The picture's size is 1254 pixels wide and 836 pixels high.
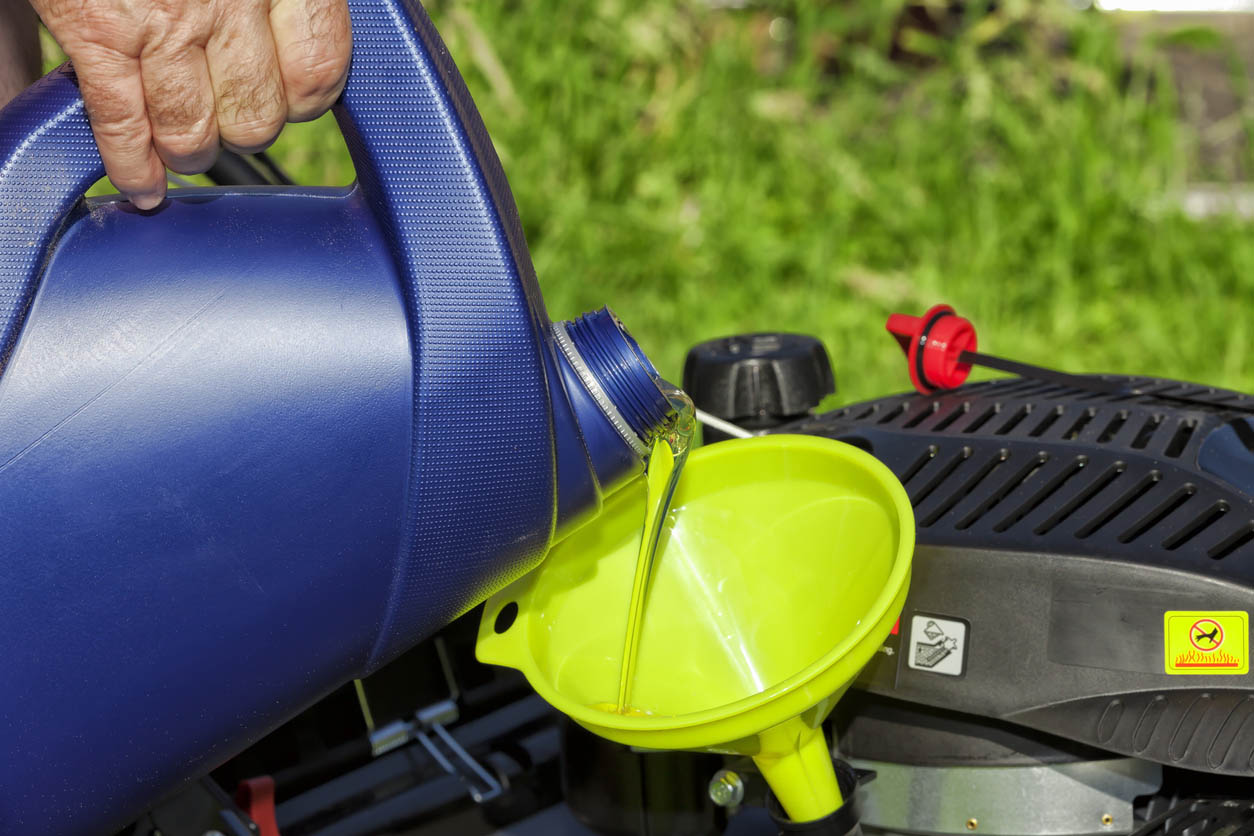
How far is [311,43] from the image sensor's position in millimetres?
822

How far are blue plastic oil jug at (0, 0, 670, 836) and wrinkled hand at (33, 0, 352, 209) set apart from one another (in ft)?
0.09

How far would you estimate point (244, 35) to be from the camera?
82cm

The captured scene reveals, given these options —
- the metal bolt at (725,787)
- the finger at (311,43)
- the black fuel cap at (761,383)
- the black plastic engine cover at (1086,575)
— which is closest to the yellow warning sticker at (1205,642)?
the black plastic engine cover at (1086,575)

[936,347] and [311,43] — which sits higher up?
[311,43]

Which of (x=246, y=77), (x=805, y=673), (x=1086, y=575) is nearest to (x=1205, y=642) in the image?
(x=1086, y=575)

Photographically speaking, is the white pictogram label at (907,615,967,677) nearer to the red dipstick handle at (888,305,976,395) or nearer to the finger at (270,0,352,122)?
the red dipstick handle at (888,305,976,395)

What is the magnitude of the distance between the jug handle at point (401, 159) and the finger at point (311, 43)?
0.6 inches

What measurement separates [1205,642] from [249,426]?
0.68m

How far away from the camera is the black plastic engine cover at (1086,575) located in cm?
95

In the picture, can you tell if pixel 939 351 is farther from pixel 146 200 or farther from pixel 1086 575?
pixel 146 200

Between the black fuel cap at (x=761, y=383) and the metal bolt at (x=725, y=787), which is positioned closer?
the metal bolt at (x=725, y=787)

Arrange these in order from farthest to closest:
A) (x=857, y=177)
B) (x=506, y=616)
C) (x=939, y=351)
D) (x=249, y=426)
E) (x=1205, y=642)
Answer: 1. (x=857, y=177)
2. (x=939, y=351)
3. (x=506, y=616)
4. (x=1205, y=642)
5. (x=249, y=426)

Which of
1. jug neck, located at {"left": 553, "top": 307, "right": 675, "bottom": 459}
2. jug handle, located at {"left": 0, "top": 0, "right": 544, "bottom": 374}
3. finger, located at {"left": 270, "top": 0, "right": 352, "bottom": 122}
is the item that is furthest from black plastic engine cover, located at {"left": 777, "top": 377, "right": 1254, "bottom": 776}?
finger, located at {"left": 270, "top": 0, "right": 352, "bottom": 122}

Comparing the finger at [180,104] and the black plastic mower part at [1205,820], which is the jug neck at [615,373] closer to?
the finger at [180,104]
